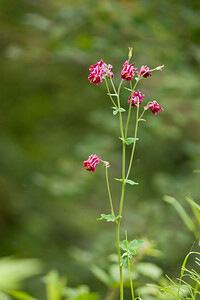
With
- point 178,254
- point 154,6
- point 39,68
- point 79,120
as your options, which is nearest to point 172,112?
point 154,6

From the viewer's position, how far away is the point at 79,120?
2.68 metres

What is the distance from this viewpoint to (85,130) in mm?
2631

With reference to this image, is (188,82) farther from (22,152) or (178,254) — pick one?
(22,152)

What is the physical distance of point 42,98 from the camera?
2.79 m

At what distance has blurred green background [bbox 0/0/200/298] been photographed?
185 centimetres

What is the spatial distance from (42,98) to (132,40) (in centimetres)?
98

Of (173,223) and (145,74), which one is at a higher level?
(173,223)

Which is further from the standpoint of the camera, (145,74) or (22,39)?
(22,39)

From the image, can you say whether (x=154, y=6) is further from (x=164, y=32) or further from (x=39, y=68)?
(x=39, y=68)

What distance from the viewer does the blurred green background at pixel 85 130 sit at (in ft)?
6.06

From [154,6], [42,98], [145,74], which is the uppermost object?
[42,98]

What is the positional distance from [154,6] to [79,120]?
1.03 metres

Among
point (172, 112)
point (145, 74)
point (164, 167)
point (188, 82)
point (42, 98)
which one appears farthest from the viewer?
point (42, 98)

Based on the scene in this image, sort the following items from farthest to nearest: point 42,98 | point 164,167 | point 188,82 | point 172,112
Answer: point 42,98, point 164,167, point 172,112, point 188,82
